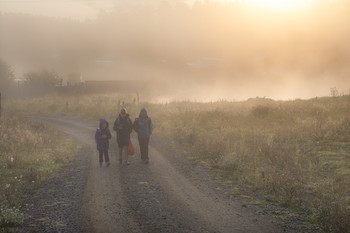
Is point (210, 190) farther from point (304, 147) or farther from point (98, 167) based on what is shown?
point (304, 147)

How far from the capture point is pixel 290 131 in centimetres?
1491

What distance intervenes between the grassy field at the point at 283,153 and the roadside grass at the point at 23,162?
542 cm

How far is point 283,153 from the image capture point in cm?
1114

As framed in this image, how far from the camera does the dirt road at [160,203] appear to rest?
18.9 ft

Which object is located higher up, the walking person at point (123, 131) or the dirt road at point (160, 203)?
the walking person at point (123, 131)

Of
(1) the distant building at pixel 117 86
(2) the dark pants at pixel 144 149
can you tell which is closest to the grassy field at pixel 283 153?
(2) the dark pants at pixel 144 149

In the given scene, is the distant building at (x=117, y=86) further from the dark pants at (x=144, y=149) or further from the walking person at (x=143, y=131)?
the dark pants at (x=144, y=149)

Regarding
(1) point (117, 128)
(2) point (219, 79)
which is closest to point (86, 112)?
(1) point (117, 128)

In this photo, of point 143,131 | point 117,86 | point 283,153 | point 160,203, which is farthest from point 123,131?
point 117,86

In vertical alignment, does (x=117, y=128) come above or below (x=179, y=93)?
below

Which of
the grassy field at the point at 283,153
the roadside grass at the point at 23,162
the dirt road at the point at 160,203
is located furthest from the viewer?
the grassy field at the point at 283,153

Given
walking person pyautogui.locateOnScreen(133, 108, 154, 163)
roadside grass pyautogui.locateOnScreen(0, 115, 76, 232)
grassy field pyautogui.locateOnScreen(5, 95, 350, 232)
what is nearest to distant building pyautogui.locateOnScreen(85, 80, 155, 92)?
grassy field pyautogui.locateOnScreen(5, 95, 350, 232)

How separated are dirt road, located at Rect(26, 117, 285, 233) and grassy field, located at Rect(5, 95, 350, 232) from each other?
3.50 feet

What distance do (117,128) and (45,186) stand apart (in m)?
3.35
